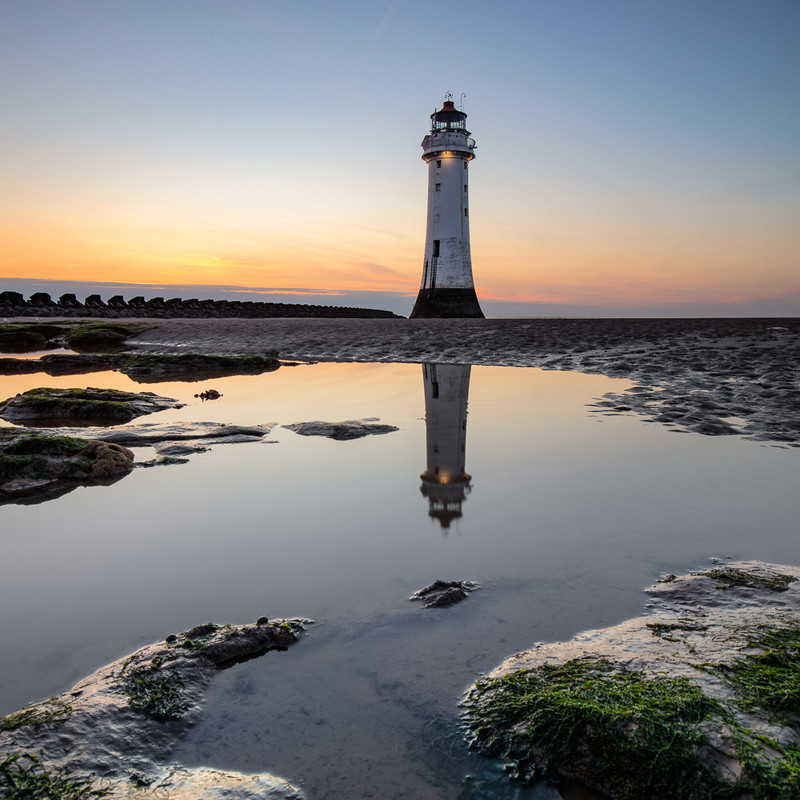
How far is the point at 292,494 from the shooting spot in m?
5.15

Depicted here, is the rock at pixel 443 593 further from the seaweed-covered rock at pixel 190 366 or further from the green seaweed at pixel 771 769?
the seaweed-covered rock at pixel 190 366

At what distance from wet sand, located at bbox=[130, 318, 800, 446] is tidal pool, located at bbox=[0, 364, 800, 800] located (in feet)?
6.44

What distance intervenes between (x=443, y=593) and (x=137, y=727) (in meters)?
1.64

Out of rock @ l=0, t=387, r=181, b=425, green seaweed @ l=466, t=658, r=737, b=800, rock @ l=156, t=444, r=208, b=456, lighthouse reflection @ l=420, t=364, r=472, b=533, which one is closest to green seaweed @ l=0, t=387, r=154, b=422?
rock @ l=0, t=387, r=181, b=425

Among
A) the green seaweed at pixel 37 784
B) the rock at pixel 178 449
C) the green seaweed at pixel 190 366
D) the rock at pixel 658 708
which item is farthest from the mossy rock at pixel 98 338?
the rock at pixel 658 708

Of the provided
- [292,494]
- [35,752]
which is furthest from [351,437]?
[35,752]

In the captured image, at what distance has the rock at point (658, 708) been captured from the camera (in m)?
1.91

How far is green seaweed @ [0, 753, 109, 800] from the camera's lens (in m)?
1.86

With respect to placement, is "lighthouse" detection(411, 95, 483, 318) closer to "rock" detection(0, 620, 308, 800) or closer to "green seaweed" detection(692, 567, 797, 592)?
"green seaweed" detection(692, 567, 797, 592)

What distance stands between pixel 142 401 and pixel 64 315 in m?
35.8

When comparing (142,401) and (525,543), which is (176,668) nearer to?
(525,543)

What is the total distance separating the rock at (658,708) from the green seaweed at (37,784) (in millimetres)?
1370

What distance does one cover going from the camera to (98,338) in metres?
23.8

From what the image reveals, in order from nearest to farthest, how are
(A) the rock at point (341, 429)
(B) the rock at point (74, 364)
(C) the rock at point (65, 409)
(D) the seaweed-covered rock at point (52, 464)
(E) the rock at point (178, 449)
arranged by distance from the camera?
(D) the seaweed-covered rock at point (52, 464)
(E) the rock at point (178, 449)
(A) the rock at point (341, 429)
(C) the rock at point (65, 409)
(B) the rock at point (74, 364)
